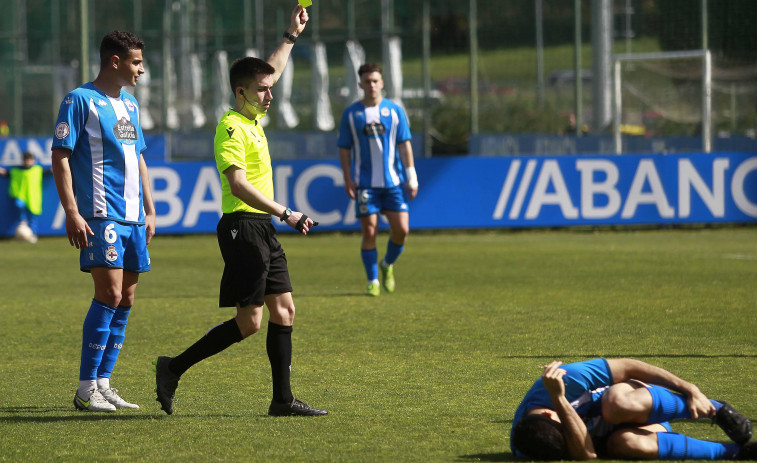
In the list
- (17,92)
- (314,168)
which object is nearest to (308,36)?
(17,92)

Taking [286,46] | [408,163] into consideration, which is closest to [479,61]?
[408,163]

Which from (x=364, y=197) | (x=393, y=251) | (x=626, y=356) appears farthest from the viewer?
(x=393, y=251)

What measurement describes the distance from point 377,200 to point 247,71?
244 inches

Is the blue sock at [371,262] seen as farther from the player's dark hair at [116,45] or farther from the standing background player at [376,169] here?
the player's dark hair at [116,45]

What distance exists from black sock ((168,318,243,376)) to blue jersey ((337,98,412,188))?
6.12 meters

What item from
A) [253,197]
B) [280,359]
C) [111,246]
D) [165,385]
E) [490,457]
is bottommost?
[490,457]

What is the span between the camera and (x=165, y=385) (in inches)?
264

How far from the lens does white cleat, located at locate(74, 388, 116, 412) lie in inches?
271

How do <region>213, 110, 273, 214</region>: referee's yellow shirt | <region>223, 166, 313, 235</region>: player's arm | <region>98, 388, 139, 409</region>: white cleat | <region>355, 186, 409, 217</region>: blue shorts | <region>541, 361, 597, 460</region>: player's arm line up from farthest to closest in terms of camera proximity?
<region>355, 186, 409, 217</region>: blue shorts, <region>98, 388, 139, 409</region>: white cleat, <region>213, 110, 273, 214</region>: referee's yellow shirt, <region>223, 166, 313, 235</region>: player's arm, <region>541, 361, 597, 460</region>: player's arm

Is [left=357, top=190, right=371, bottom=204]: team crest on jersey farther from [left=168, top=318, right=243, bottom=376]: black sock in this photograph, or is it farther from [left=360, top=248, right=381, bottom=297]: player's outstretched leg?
[left=168, top=318, right=243, bottom=376]: black sock

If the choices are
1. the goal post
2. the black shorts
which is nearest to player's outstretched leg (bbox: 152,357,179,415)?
the black shorts

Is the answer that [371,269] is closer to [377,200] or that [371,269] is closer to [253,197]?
[377,200]

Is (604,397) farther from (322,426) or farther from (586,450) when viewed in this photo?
(322,426)

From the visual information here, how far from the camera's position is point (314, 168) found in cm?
2072
